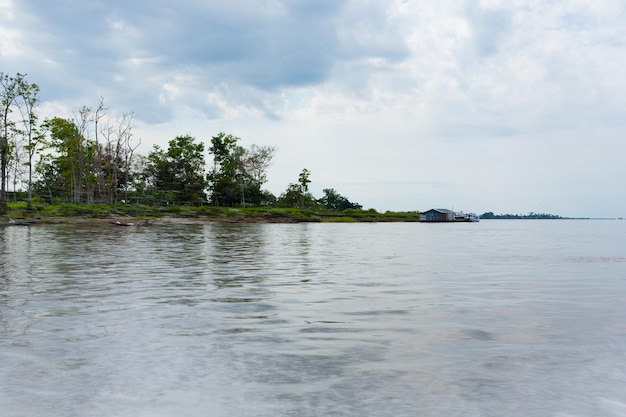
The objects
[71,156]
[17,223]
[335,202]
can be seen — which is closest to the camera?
[17,223]

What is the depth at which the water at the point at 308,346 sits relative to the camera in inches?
159

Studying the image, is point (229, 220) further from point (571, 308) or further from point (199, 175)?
point (571, 308)

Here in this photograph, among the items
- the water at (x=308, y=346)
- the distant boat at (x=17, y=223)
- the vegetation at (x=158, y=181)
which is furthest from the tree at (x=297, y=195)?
the water at (x=308, y=346)

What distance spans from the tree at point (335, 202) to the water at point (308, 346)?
108132 millimetres

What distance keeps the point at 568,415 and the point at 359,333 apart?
3.03 m

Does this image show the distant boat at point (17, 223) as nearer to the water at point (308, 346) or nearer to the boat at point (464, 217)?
the water at point (308, 346)

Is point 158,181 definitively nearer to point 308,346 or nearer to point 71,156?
point 71,156

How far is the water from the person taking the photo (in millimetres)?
4039

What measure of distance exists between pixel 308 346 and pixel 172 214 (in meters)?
65.0

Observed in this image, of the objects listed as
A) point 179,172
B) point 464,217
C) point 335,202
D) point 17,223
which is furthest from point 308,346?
point 464,217

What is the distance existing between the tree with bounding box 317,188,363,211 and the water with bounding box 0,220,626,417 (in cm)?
10813

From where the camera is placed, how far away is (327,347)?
5.79 m

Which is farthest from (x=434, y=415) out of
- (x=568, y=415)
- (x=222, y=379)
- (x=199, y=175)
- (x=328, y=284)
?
(x=199, y=175)

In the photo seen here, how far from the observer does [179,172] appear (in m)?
85.1
